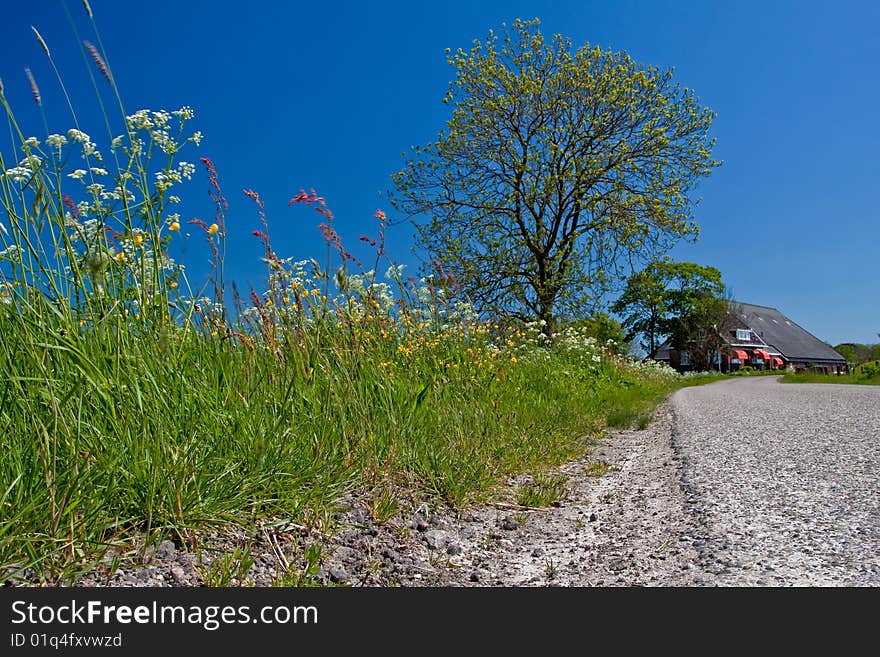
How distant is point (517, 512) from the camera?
10.5 feet

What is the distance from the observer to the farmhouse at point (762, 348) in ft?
194

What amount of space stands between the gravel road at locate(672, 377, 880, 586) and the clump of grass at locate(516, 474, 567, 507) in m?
0.71

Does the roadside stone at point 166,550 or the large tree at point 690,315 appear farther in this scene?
the large tree at point 690,315

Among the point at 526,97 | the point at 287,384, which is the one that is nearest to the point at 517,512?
the point at 287,384

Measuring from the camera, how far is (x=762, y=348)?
220ft

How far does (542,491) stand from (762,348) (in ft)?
237

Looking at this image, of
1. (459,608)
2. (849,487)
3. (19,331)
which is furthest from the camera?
(849,487)

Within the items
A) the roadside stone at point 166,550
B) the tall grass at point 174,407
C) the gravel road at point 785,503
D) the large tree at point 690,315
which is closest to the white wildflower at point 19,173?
the tall grass at point 174,407

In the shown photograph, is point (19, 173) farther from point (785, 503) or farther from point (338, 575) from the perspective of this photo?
point (785, 503)

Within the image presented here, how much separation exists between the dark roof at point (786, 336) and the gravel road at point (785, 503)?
66359 millimetres

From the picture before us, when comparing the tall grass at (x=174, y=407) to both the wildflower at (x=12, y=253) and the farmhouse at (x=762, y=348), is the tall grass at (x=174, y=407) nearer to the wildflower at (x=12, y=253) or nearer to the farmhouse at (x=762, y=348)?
the wildflower at (x=12, y=253)

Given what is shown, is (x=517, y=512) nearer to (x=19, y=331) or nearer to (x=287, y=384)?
(x=287, y=384)

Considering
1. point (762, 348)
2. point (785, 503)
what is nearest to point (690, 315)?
point (762, 348)

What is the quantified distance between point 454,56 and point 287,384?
54.7 feet
